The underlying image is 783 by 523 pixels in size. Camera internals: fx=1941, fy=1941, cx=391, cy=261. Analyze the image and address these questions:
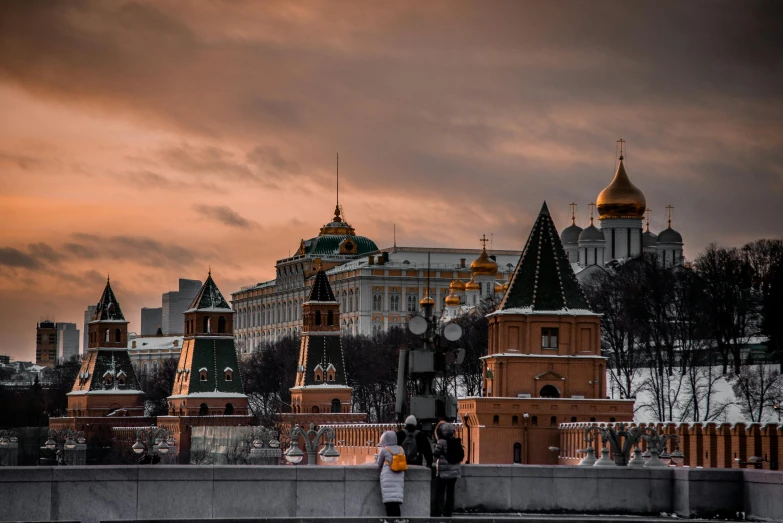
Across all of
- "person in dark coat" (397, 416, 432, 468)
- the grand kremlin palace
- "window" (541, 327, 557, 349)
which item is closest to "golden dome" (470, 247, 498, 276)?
the grand kremlin palace

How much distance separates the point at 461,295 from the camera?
616 ft

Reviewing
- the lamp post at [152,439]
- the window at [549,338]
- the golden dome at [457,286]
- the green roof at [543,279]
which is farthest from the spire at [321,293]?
the golden dome at [457,286]

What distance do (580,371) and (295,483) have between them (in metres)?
59.7

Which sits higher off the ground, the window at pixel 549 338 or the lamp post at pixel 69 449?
the window at pixel 549 338

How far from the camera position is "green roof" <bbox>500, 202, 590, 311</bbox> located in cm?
9106

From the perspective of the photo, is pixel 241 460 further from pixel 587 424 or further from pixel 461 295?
pixel 461 295

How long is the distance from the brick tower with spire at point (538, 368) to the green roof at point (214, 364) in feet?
134

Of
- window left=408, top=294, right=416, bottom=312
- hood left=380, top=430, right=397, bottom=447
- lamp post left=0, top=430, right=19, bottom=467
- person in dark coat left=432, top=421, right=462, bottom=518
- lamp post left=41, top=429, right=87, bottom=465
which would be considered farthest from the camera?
window left=408, top=294, right=416, bottom=312

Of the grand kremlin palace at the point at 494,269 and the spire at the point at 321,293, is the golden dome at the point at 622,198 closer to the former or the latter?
the grand kremlin palace at the point at 494,269

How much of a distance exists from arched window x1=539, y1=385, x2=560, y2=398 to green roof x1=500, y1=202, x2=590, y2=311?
3667 mm

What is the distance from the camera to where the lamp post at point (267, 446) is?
3405 inches

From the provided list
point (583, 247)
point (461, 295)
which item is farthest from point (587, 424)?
point (461, 295)

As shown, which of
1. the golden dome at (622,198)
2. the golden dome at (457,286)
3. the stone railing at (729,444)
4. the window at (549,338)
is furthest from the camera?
the golden dome at (457,286)

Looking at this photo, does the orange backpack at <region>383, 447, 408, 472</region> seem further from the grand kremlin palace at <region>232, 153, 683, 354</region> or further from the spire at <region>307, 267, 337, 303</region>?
the grand kremlin palace at <region>232, 153, 683, 354</region>
